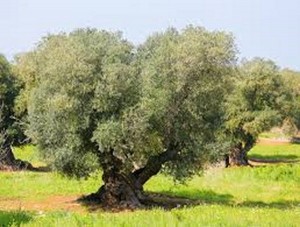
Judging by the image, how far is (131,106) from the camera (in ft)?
91.7

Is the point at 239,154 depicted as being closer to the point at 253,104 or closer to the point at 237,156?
the point at 237,156

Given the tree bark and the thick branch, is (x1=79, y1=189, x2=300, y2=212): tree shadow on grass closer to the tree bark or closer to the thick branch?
the thick branch

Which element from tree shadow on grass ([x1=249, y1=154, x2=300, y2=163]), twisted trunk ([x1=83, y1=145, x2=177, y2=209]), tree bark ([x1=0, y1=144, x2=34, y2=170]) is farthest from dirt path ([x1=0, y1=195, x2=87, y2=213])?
tree shadow on grass ([x1=249, y1=154, x2=300, y2=163])

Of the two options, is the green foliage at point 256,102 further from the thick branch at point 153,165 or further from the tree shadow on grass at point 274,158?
the thick branch at point 153,165

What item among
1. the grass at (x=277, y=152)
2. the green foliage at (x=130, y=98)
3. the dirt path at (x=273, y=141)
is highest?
the green foliage at (x=130, y=98)

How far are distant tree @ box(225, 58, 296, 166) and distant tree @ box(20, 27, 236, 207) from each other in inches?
1052

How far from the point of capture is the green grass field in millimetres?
18294

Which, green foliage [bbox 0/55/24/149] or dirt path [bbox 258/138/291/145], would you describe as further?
dirt path [bbox 258/138/291/145]

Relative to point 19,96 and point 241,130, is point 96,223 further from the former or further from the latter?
point 241,130

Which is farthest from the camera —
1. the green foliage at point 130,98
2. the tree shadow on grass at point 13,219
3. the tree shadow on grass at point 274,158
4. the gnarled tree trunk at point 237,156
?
the tree shadow on grass at point 274,158

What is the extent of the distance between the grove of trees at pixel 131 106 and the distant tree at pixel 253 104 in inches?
1033

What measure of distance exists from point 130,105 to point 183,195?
32.5 ft

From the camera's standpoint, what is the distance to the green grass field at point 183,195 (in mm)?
18294

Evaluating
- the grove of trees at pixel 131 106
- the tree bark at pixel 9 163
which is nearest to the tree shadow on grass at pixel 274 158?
the tree bark at pixel 9 163
